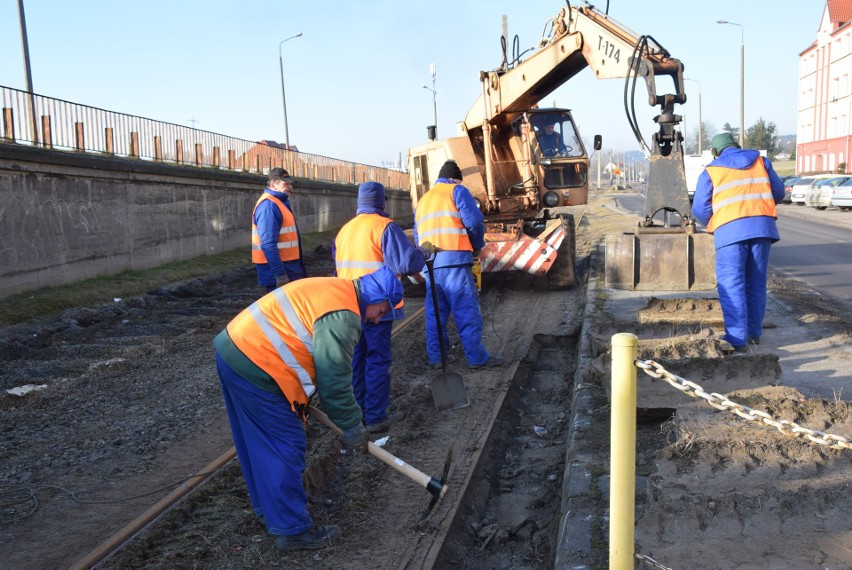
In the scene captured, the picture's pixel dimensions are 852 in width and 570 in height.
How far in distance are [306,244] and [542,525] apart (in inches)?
705

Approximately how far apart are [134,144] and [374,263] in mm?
11095

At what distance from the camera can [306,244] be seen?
21.8 metres

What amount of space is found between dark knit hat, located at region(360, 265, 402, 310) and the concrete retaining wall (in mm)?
8276

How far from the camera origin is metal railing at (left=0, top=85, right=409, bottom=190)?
12.3 m

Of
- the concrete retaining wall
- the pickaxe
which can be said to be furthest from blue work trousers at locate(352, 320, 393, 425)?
the concrete retaining wall

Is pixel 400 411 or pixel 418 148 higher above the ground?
pixel 418 148

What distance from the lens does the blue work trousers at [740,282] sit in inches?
268

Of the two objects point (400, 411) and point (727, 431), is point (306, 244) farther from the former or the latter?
point (727, 431)

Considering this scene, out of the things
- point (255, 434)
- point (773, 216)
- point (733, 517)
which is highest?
point (773, 216)

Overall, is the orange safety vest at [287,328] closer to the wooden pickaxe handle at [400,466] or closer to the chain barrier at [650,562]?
the wooden pickaxe handle at [400,466]

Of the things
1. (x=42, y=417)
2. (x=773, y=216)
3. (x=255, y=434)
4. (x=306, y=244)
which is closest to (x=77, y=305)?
(x=42, y=417)

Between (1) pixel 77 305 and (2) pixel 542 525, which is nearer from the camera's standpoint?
(2) pixel 542 525

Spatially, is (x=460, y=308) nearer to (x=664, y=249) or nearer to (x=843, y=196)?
(x=664, y=249)

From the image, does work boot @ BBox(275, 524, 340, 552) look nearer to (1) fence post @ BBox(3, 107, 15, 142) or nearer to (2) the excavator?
(2) the excavator
